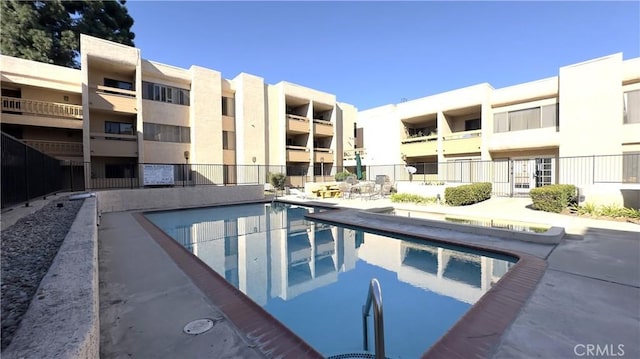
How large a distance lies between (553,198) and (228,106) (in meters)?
23.8

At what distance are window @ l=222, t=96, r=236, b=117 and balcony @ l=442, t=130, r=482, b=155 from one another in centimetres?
1848

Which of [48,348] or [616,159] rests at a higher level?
[616,159]

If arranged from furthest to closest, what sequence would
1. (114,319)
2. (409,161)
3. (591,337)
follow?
(409,161), (114,319), (591,337)

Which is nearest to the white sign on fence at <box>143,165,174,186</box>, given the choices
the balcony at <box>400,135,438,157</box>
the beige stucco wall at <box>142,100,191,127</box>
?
the beige stucco wall at <box>142,100,191,127</box>

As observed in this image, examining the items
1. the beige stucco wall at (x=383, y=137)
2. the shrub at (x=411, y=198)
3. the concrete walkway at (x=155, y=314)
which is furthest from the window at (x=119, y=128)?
the beige stucco wall at (x=383, y=137)

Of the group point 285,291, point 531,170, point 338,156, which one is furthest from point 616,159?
point 338,156

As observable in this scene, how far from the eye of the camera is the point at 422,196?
52.2 feet

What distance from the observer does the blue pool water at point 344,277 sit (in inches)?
156

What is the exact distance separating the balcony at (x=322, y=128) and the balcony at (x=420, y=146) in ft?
28.0

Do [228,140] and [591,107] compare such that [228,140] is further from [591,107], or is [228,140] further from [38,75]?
[591,107]

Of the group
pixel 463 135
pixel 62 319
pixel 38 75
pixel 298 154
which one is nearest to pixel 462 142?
pixel 463 135

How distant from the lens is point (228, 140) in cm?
2538

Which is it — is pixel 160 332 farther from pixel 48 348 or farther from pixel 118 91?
pixel 118 91

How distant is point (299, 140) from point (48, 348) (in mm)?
29950
